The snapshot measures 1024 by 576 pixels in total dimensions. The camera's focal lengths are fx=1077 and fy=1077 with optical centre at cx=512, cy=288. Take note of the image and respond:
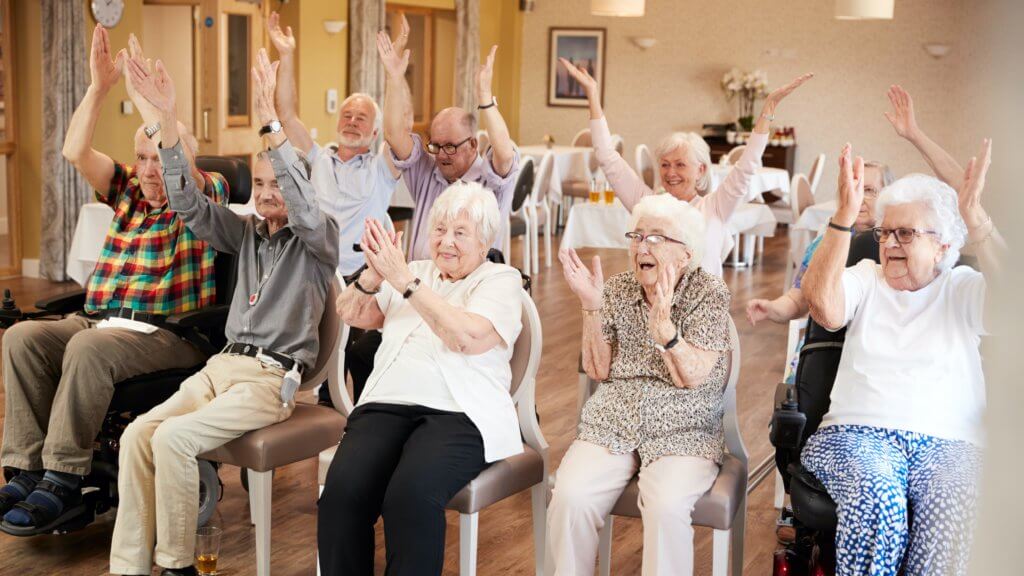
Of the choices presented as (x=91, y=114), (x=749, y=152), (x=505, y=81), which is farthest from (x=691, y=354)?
(x=505, y=81)

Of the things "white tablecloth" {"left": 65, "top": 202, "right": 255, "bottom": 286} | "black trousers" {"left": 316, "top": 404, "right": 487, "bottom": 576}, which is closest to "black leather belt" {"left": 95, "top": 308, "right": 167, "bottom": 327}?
"black trousers" {"left": 316, "top": 404, "right": 487, "bottom": 576}

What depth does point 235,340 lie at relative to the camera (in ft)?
10.4

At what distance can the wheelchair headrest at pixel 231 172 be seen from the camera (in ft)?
12.6

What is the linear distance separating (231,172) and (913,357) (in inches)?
94.1

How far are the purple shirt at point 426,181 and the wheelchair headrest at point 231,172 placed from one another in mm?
544

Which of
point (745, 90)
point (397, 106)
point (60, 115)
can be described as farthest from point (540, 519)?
point (745, 90)

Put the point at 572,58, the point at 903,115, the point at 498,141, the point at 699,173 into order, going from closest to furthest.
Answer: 1. the point at 903,115
2. the point at 498,141
3. the point at 699,173
4. the point at 572,58

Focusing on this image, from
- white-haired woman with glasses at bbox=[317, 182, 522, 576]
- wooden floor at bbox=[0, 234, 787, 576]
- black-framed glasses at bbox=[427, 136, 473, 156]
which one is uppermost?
black-framed glasses at bbox=[427, 136, 473, 156]

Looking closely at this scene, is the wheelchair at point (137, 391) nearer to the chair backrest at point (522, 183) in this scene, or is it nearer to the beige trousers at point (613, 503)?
the beige trousers at point (613, 503)

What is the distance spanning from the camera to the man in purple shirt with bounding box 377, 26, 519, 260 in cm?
371

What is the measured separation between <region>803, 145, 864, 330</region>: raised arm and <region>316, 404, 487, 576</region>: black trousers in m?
0.92

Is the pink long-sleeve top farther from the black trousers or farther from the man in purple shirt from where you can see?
the black trousers

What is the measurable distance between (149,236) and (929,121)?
35.4ft

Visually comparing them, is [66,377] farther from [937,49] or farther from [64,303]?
[937,49]
